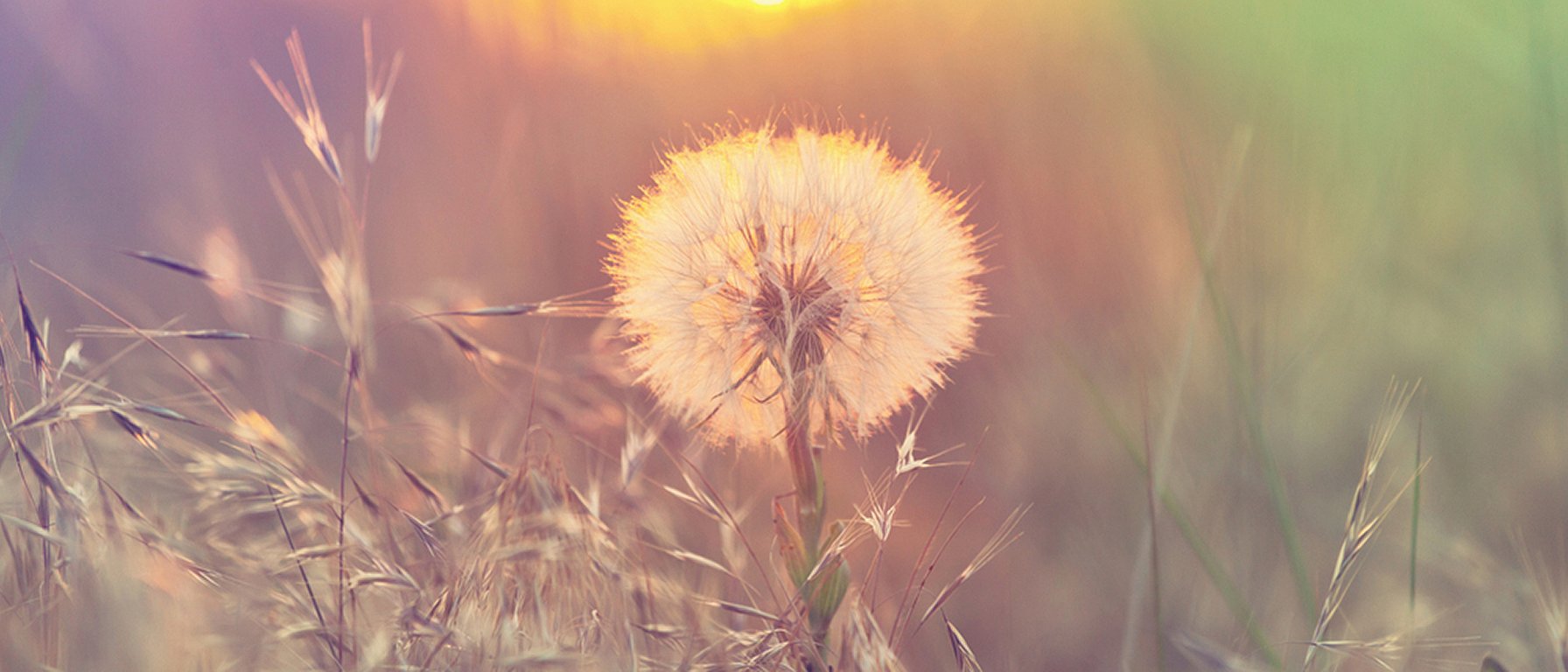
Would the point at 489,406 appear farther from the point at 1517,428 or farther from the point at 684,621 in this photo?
the point at 1517,428

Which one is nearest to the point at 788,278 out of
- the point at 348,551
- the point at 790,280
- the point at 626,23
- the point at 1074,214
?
the point at 790,280

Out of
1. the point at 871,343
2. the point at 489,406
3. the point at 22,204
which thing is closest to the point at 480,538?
the point at 871,343

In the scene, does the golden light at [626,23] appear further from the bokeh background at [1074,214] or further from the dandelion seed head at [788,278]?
the dandelion seed head at [788,278]

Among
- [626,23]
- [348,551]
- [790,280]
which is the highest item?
[626,23]

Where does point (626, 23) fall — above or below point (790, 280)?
above

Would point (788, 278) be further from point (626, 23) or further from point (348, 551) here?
point (626, 23)

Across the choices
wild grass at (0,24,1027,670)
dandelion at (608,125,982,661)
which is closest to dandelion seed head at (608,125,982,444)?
dandelion at (608,125,982,661)
